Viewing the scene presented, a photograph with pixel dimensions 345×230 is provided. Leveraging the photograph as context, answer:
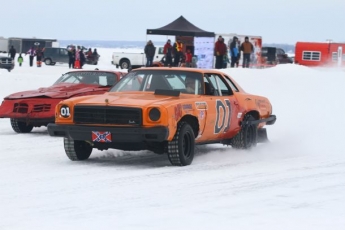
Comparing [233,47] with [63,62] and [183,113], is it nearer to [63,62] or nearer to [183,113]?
[183,113]

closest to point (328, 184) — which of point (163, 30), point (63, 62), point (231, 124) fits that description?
point (231, 124)

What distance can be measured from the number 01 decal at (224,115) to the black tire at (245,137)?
583mm

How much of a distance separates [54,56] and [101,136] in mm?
51210

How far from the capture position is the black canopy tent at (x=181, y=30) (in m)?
36.8

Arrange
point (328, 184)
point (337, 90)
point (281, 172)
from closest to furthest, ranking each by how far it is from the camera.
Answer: point (328, 184) → point (281, 172) → point (337, 90)

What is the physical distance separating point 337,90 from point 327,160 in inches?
592

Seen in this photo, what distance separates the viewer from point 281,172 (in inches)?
409

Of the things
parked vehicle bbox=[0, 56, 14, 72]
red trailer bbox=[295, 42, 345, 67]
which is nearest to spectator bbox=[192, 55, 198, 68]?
parked vehicle bbox=[0, 56, 14, 72]

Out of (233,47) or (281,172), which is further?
(233,47)

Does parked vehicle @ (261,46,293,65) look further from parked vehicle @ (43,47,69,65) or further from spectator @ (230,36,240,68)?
spectator @ (230,36,240,68)

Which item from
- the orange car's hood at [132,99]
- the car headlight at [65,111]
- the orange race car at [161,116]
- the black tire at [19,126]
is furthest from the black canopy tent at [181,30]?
the car headlight at [65,111]

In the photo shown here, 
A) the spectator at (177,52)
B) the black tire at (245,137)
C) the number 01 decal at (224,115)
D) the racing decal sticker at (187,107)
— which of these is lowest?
the black tire at (245,137)

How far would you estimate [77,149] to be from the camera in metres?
11.3

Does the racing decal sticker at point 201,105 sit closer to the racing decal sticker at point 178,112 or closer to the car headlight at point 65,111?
the racing decal sticker at point 178,112
